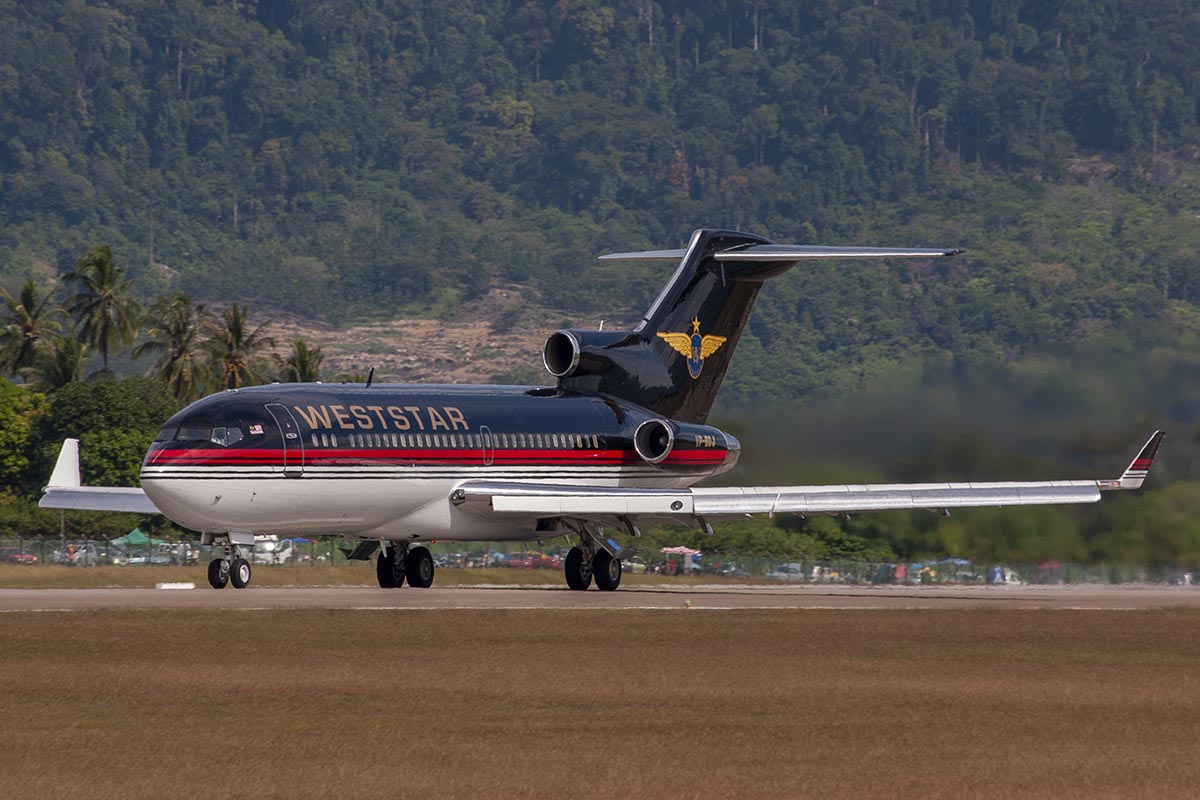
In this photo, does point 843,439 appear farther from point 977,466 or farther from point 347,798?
point 347,798

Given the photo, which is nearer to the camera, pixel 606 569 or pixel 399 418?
pixel 399 418

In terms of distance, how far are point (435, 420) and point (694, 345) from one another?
33.0ft

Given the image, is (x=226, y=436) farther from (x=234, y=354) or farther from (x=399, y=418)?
(x=234, y=354)

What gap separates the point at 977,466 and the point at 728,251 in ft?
27.7

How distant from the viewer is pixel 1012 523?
55.0 m

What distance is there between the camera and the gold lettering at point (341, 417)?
44.9 meters

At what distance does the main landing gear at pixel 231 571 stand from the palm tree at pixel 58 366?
82828 mm

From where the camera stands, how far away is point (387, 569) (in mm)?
49531

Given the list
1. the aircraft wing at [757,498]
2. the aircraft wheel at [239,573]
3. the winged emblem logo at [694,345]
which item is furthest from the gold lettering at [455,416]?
the winged emblem logo at [694,345]

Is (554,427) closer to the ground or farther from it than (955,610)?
farther from it

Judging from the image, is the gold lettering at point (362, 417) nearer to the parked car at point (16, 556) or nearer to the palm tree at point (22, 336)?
the parked car at point (16, 556)

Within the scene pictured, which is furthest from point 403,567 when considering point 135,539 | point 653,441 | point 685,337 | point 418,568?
point 135,539

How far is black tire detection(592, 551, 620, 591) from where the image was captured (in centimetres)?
4969

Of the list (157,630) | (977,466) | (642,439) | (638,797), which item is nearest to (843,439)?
(977,466)
